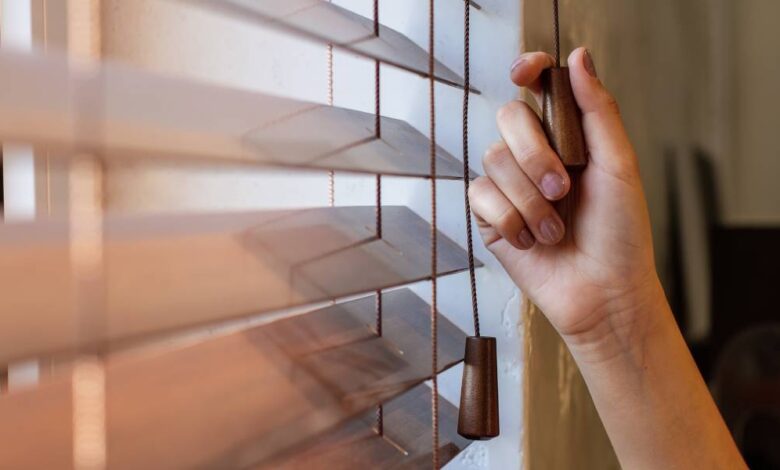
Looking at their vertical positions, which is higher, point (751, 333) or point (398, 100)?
point (398, 100)

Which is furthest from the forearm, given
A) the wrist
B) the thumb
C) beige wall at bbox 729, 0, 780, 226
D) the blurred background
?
beige wall at bbox 729, 0, 780, 226

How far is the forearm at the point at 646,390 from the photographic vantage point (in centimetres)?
70

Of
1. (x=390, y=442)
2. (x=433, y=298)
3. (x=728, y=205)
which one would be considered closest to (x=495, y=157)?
(x=433, y=298)

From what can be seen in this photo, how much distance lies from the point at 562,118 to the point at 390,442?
0.29 m

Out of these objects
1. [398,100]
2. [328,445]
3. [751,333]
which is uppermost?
[398,100]

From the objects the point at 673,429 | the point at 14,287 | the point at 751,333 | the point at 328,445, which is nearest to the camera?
the point at 14,287

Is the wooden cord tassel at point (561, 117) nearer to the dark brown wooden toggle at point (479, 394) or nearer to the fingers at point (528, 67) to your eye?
the fingers at point (528, 67)

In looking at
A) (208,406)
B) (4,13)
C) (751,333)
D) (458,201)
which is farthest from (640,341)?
(751,333)

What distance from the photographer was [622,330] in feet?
2.32

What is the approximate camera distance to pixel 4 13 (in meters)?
0.72

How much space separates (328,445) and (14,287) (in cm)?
27

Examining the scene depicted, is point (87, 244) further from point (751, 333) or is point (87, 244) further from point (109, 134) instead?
point (751, 333)

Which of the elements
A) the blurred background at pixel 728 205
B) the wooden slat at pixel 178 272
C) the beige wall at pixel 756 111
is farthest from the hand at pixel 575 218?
the beige wall at pixel 756 111

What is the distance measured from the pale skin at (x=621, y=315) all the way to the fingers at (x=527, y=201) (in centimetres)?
6
